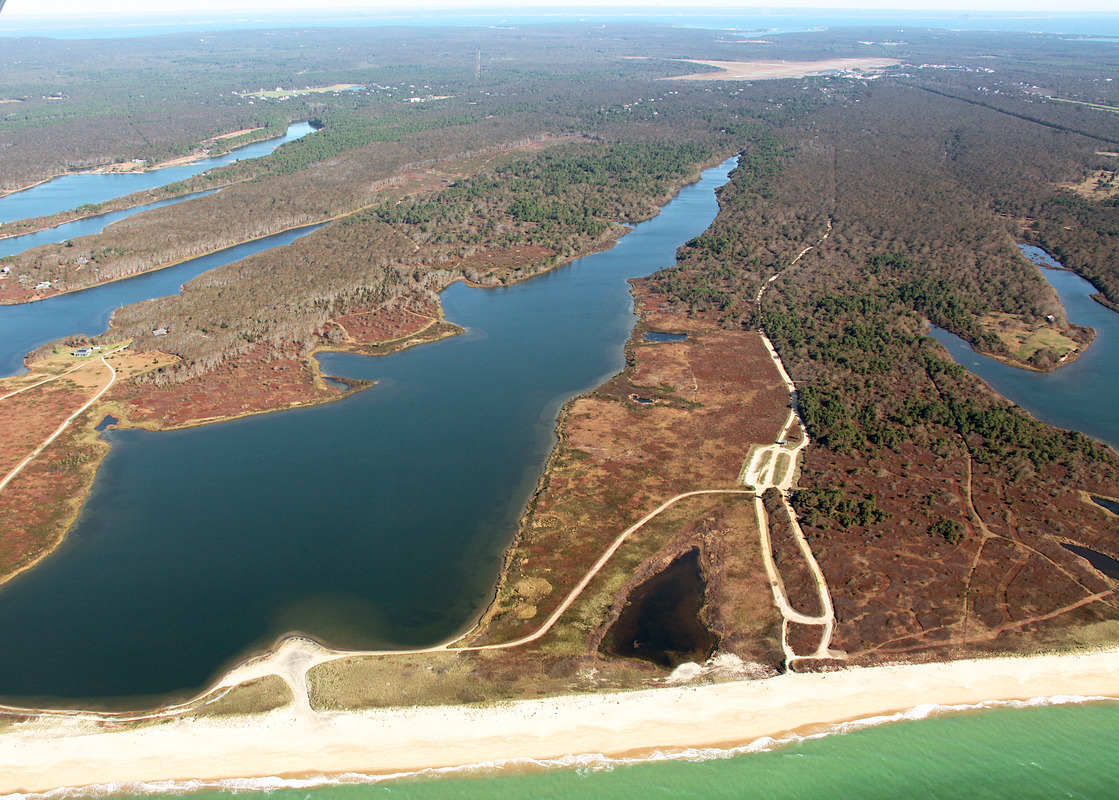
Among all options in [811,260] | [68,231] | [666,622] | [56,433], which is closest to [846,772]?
[666,622]

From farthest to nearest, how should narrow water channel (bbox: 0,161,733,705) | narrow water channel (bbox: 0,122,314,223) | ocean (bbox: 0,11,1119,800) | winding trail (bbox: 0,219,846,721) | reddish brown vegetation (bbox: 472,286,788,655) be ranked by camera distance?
narrow water channel (bbox: 0,122,314,223) → reddish brown vegetation (bbox: 472,286,788,655) → narrow water channel (bbox: 0,161,733,705) → winding trail (bbox: 0,219,846,721) → ocean (bbox: 0,11,1119,800)

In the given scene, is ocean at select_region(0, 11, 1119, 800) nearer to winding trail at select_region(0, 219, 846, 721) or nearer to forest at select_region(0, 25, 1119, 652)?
winding trail at select_region(0, 219, 846, 721)

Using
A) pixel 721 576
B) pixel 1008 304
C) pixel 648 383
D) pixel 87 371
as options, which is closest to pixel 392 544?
pixel 721 576

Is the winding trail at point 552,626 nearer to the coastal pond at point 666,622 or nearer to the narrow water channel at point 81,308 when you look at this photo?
the coastal pond at point 666,622

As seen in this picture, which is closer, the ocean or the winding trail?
the ocean

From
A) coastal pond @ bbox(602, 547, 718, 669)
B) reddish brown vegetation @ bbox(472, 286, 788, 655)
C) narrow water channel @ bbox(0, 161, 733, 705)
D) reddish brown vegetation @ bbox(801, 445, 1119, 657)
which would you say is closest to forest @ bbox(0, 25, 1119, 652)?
reddish brown vegetation @ bbox(801, 445, 1119, 657)

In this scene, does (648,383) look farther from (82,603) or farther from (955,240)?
(955,240)
